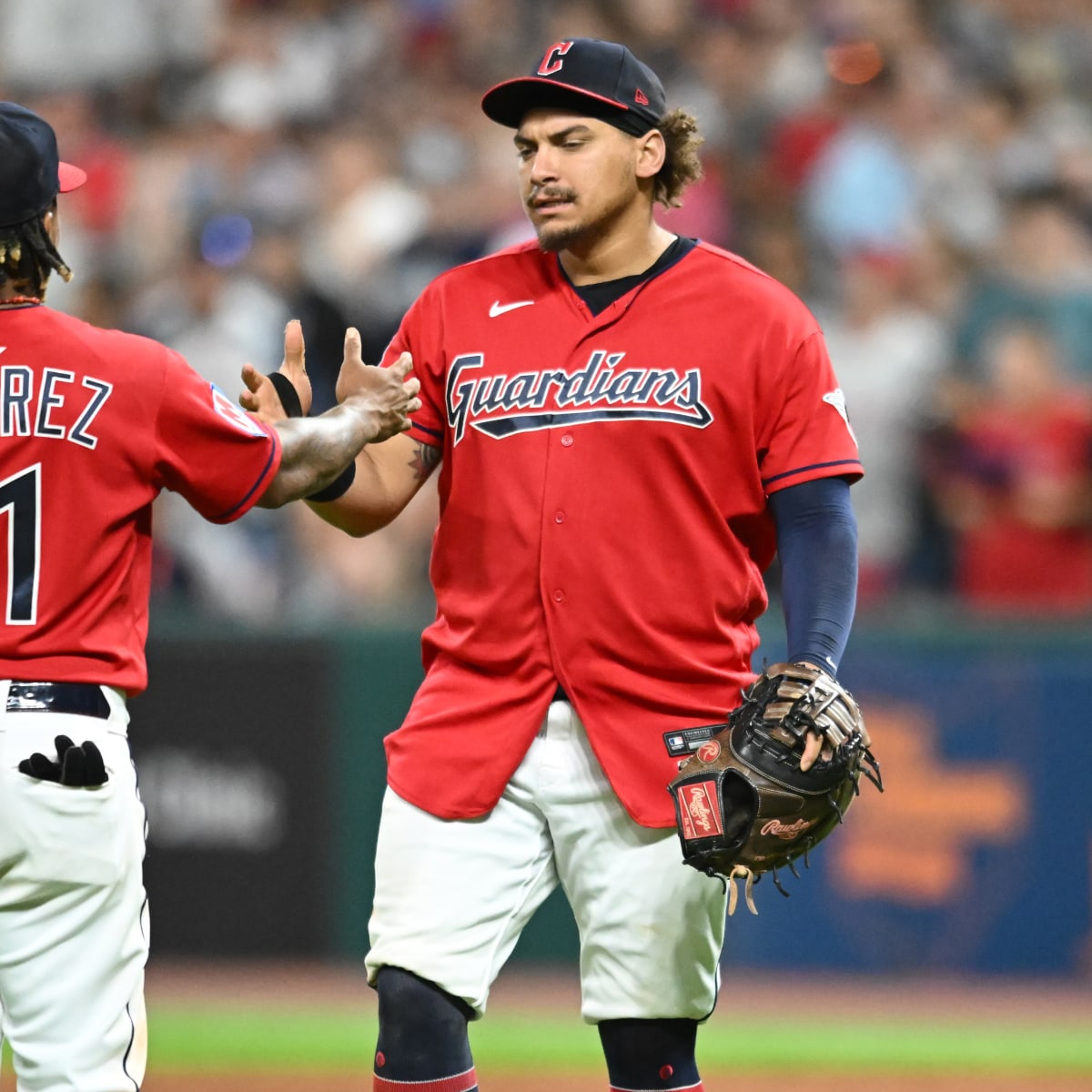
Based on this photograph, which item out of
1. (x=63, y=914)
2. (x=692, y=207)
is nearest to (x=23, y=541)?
(x=63, y=914)

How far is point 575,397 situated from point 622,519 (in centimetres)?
27

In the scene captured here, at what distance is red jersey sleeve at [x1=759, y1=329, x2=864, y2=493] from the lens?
400cm

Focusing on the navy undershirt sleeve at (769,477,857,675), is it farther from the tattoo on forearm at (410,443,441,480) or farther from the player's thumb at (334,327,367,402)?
the player's thumb at (334,327,367,402)

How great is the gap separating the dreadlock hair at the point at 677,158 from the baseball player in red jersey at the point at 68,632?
118cm

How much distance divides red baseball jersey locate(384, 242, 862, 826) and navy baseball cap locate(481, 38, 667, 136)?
0.39m

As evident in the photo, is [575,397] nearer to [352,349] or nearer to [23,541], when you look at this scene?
[352,349]

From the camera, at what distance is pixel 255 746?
8375 millimetres

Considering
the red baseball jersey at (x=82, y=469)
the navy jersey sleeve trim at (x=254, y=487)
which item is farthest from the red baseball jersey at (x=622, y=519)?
the red baseball jersey at (x=82, y=469)

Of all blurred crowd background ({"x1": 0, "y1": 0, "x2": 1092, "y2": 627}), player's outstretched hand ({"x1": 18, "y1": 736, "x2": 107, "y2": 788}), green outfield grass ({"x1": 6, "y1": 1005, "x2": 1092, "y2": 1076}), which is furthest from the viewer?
blurred crowd background ({"x1": 0, "y1": 0, "x2": 1092, "y2": 627})

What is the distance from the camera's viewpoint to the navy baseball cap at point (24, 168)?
3.67 metres

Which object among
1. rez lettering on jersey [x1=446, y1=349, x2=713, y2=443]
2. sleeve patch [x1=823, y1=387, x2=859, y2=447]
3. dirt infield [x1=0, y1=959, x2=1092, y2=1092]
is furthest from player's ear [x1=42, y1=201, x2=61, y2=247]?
dirt infield [x1=0, y1=959, x2=1092, y2=1092]

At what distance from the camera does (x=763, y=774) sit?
3807 millimetres

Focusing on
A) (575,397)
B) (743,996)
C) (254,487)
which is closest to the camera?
(254,487)

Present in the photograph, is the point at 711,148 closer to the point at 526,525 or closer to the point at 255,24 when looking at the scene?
the point at 255,24
